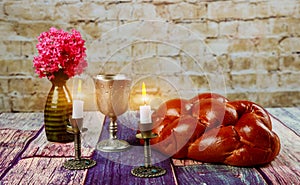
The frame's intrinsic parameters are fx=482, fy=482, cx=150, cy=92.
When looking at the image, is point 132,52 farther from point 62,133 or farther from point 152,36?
point 62,133

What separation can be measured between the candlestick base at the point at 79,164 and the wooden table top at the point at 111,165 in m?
0.02

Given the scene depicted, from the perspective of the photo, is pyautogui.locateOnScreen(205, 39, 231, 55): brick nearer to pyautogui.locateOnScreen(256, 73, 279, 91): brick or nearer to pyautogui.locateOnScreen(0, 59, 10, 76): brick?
pyautogui.locateOnScreen(256, 73, 279, 91): brick

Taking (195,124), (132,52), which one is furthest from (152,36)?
(195,124)

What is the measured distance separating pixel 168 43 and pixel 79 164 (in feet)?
4.52

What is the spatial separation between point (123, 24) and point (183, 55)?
348 millimetres

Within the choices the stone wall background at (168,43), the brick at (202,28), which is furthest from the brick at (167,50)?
the brick at (202,28)

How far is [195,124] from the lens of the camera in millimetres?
1235

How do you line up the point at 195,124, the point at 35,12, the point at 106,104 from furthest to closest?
the point at 35,12 → the point at 106,104 → the point at 195,124

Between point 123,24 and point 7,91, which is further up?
point 123,24

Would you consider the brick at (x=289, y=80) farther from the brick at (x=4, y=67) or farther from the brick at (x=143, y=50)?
the brick at (x=4, y=67)

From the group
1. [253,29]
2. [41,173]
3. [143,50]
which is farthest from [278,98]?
[41,173]

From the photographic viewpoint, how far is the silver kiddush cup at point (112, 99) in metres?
1.35

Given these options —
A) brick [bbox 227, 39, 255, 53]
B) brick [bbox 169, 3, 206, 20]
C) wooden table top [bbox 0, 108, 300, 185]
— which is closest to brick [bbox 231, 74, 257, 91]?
brick [bbox 227, 39, 255, 53]

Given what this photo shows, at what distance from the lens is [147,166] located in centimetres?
114
